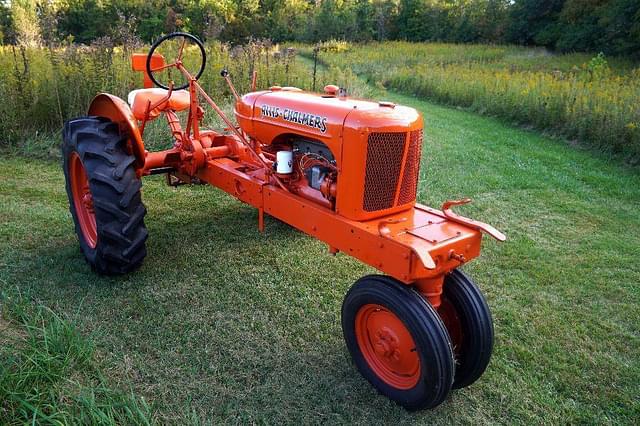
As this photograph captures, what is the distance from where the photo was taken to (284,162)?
300 cm

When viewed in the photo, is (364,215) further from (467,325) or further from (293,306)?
(293,306)

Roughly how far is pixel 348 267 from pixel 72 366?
2.01m

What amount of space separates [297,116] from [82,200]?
199 centimetres

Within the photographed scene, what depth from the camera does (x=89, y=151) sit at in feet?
10.6

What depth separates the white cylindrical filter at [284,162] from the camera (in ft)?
9.81

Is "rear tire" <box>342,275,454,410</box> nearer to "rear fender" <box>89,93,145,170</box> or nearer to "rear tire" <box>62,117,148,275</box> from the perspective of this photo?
"rear tire" <box>62,117,148,275</box>

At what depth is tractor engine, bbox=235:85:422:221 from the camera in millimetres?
2518

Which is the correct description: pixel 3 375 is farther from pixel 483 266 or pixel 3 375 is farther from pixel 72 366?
pixel 483 266

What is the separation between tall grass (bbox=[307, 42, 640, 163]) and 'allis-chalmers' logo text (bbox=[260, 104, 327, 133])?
5.89 metres

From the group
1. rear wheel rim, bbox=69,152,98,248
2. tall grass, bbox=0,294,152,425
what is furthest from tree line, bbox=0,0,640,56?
tall grass, bbox=0,294,152,425

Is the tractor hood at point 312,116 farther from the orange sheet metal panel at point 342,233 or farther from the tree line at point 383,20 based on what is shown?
the tree line at point 383,20

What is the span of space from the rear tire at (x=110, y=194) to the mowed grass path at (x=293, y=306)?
0.20 meters

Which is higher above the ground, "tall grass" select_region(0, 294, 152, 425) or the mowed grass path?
"tall grass" select_region(0, 294, 152, 425)

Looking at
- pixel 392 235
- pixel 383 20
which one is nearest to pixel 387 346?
pixel 392 235
